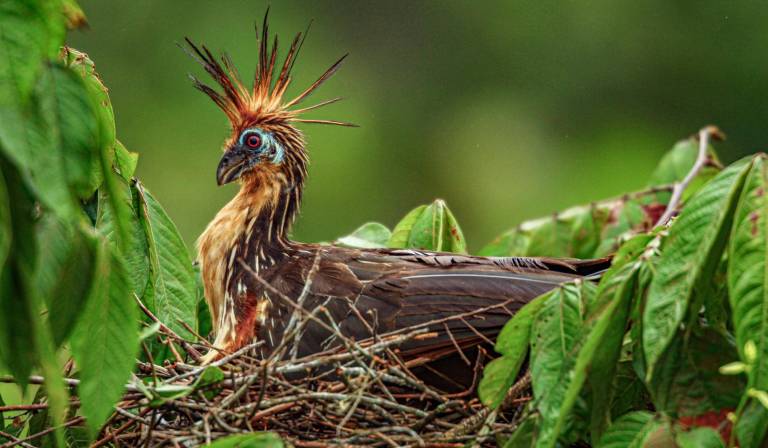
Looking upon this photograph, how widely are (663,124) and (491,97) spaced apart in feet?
7.89

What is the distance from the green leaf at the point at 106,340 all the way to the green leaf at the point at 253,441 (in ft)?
1.02

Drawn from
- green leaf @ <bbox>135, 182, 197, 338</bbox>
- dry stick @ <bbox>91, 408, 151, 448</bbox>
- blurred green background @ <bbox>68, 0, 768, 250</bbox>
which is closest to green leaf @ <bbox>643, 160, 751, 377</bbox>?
dry stick @ <bbox>91, 408, 151, 448</bbox>

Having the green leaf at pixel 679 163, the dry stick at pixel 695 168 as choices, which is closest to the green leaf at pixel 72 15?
the dry stick at pixel 695 168

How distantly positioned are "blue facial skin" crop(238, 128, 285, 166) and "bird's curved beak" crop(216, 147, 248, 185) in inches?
1.3

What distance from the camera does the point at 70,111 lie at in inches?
82.0

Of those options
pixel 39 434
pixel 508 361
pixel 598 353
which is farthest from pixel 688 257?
pixel 39 434

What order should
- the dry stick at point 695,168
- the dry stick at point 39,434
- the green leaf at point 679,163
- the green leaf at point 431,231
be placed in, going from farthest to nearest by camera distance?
the green leaf at point 679,163 < the dry stick at point 695,168 < the green leaf at point 431,231 < the dry stick at point 39,434

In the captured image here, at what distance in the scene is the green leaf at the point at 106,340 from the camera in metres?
2.25

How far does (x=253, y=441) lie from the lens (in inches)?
97.7

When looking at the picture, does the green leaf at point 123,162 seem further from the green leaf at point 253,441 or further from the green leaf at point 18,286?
the green leaf at point 18,286

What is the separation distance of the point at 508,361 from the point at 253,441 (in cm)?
69

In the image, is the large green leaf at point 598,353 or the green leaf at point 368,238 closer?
the large green leaf at point 598,353

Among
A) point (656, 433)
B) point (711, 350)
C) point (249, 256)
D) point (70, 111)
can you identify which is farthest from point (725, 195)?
point (249, 256)

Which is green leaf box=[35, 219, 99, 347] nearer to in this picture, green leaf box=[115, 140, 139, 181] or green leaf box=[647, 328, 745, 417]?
green leaf box=[647, 328, 745, 417]
